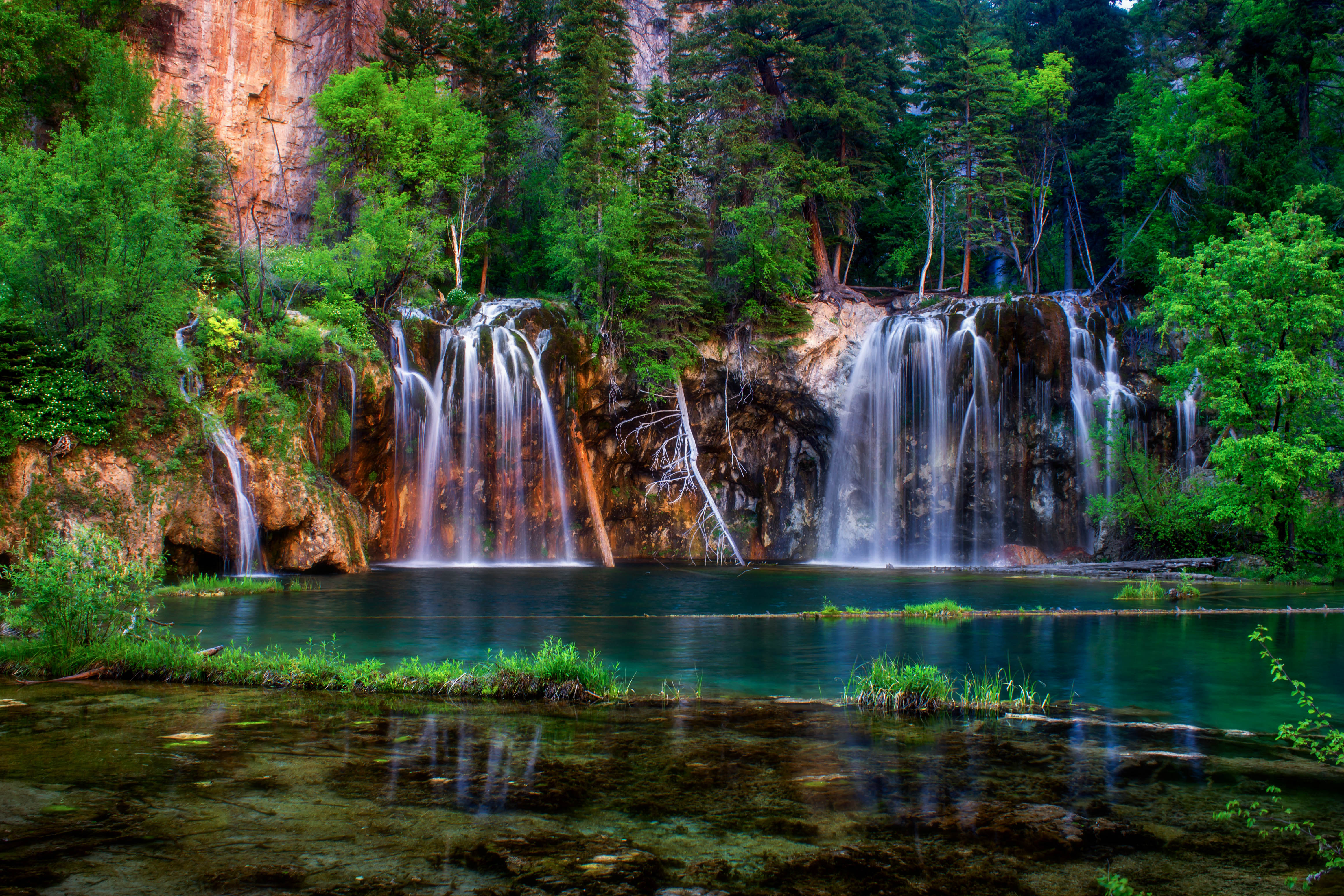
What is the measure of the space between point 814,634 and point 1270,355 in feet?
49.1

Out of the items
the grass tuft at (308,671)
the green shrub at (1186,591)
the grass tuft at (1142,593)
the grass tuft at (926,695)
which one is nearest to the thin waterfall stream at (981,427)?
the green shrub at (1186,591)

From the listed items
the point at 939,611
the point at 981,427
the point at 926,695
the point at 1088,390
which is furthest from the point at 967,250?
the point at 926,695

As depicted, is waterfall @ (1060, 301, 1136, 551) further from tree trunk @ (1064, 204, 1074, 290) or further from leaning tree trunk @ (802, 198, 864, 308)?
leaning tree trunk @ (802, 198, 864, 308)

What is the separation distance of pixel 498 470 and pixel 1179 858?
85.0ft

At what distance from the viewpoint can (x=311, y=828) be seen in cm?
418

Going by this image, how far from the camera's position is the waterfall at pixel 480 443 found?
2694cm

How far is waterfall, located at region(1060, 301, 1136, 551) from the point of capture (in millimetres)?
28344

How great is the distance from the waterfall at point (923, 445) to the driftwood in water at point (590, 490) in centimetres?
908

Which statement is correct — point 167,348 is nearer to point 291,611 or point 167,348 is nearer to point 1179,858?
point 291,611

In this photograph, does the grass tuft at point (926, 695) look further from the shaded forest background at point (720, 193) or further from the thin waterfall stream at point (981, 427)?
the thin waterfall stream at point (981, 427)

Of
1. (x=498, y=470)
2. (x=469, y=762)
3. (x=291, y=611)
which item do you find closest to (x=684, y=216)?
(x=498, y=470)

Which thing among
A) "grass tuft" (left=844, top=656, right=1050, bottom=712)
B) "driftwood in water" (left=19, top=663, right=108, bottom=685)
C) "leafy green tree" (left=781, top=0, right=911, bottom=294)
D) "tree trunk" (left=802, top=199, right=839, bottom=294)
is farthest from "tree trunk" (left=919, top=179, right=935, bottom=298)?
"driftwood in water" (left=19, top=663, right=108, bottom=685)

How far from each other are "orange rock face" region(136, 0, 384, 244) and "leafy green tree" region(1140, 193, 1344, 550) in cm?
3426

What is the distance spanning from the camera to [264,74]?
3806 cm
